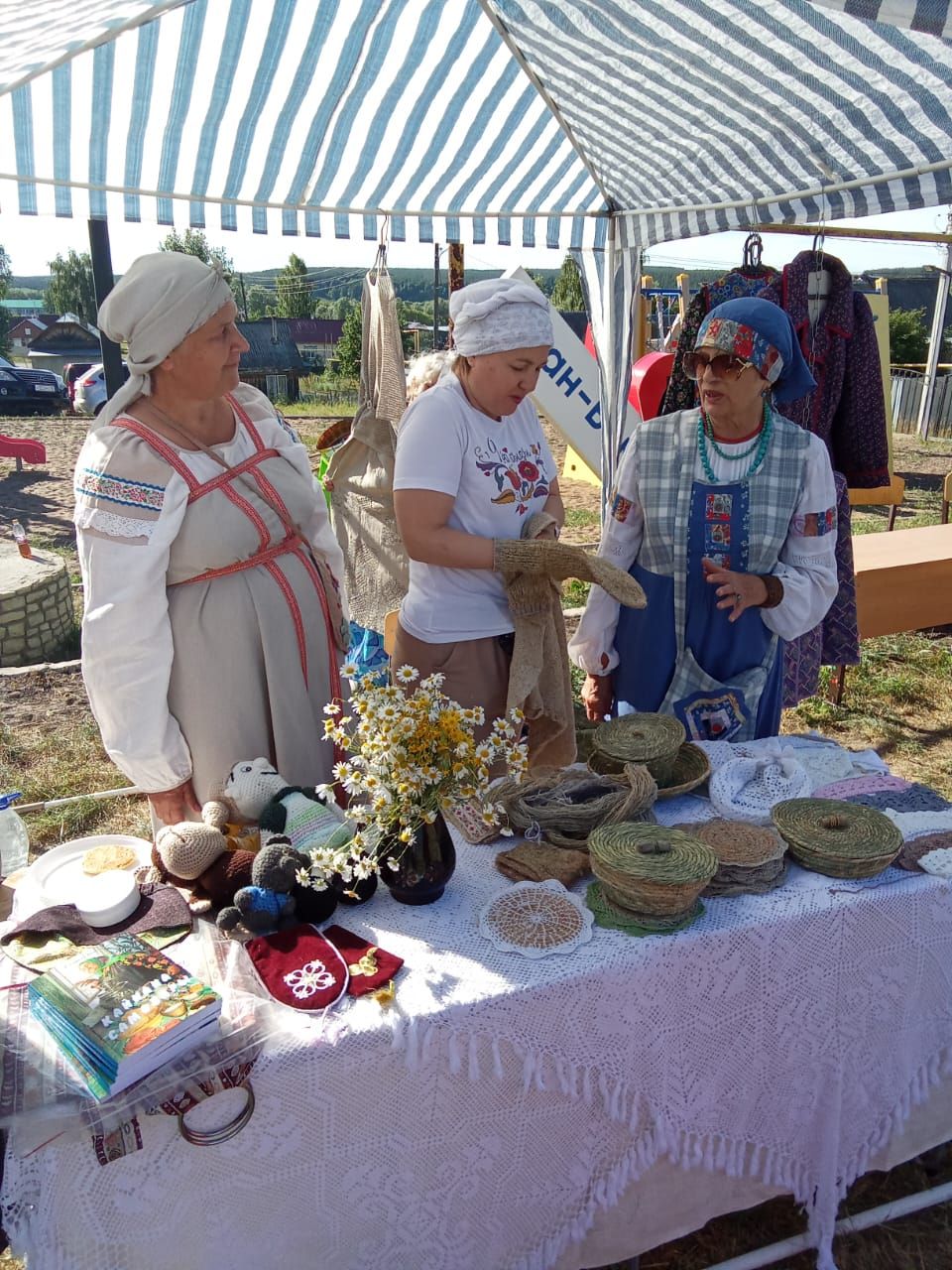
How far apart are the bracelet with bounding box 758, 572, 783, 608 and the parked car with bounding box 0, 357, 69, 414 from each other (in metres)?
19.0

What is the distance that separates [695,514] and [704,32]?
1.23 meters

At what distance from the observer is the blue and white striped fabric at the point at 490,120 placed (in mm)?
2291

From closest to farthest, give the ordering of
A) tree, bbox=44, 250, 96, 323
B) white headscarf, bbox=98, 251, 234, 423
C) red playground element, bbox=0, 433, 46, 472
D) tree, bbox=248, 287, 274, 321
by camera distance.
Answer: white headscarf, bbox=98, 251, 234, 423 → red playground element, bbox=0, 433, 46, 472 → tree, bbox=44, 250, 96, 323 → tree, bbox=248, 287, 274, 321

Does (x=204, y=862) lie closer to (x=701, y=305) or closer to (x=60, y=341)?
(x=701, y=305)

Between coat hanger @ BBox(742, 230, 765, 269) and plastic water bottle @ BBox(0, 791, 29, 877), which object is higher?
coat hanger @ BBox(742, 230, 765, 269)

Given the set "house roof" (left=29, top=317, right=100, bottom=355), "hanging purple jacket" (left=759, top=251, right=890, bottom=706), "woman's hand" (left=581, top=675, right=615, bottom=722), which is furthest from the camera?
"house roof" (left=29, top=317, right=100, bottom=355)

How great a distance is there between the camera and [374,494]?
327cm

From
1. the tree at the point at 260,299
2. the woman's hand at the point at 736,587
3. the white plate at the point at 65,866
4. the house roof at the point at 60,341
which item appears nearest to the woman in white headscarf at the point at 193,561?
the white plate at the point at 65,866

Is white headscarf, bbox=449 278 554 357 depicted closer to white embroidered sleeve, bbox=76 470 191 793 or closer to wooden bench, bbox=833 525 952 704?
white embroidered sleeve, bbox=76 470 191 793

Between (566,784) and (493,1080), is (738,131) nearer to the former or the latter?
(566,784)

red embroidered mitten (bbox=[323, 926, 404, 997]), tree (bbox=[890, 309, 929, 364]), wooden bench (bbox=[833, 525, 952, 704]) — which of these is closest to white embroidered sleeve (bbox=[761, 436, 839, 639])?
red embroidered mitten (bbox=[323, 926, 404, 997])

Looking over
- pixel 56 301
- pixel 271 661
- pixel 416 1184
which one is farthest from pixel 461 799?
pixel 56 301

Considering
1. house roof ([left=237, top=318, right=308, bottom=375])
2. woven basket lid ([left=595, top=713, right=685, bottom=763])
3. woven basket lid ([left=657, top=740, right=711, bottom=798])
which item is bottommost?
woven basket lid ([left=657, top=740, right=711, bottom=798])

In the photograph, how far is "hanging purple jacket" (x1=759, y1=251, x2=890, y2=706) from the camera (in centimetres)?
282
